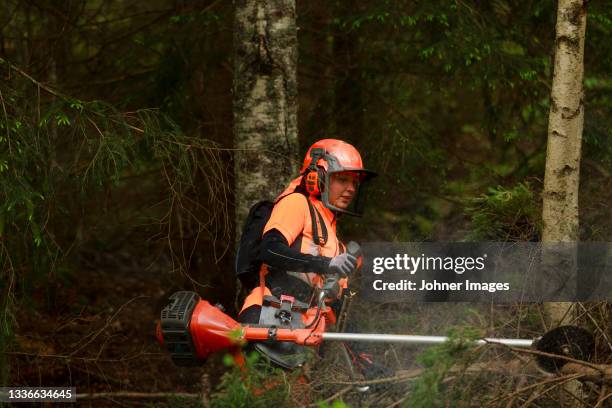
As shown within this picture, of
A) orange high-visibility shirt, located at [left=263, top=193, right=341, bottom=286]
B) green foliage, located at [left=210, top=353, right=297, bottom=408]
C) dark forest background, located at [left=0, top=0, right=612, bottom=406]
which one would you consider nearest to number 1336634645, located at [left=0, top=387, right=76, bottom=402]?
dark forest background, located at [left=0, top=0, right=612, bottom=406]

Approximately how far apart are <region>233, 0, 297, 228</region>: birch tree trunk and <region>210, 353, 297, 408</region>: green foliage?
2.50 metres

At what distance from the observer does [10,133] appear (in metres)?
6.07

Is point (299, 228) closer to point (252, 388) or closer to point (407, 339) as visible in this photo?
point (407, 339)

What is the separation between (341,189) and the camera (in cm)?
654

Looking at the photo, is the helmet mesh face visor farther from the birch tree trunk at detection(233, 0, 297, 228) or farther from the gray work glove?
the birch tree trunk at detection(233, 0, 297, 228)

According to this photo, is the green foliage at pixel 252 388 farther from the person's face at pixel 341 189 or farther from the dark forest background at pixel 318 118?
the dark forest background at pixel 318 118

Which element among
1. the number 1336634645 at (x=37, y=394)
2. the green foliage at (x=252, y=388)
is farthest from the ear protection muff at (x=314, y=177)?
the number 1336634645 at (x=37, y=394)

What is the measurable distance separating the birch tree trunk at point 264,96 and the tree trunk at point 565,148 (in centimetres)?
232

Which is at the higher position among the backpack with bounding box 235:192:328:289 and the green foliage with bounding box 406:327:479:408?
the backpack with bounding box 235:192:328:289

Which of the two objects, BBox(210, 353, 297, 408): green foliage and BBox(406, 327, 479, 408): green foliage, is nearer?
BBox(406, 327, 479, 408): green foliage

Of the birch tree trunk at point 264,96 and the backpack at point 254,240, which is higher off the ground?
the birch tree trunk at point 264,96

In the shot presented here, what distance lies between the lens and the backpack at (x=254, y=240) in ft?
20.5

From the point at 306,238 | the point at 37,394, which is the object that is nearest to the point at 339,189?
the point at 306,238

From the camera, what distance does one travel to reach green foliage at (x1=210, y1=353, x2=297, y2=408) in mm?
5055
